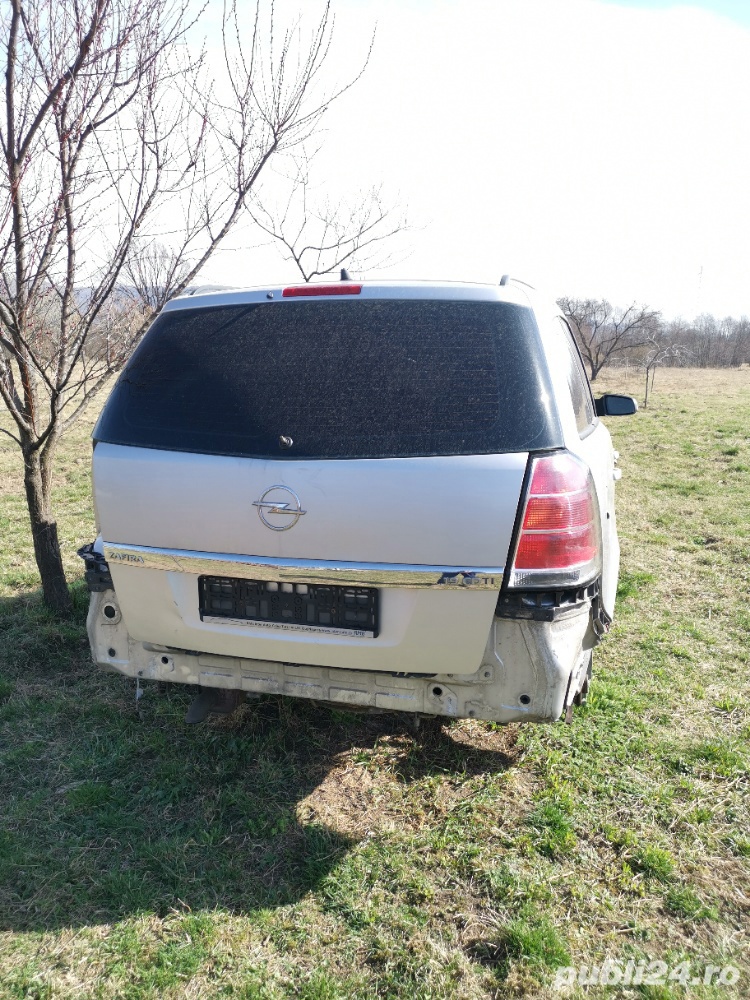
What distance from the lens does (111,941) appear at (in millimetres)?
2268

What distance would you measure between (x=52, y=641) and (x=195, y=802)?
72.0 inches

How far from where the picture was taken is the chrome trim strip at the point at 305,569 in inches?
88.9

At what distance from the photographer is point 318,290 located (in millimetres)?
2586

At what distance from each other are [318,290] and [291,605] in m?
1.13

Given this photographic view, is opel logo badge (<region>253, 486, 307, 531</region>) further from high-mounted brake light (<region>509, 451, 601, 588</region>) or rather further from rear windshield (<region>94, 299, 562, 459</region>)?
high-mounted brake light (<region>509, 451, 601, 588</region>)

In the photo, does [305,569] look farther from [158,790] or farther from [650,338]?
[650,338]

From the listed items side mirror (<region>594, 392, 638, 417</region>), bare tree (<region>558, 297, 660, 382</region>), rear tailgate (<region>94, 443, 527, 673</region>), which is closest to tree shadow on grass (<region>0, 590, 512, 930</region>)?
rear tailgate (<region>94, 443, 527, 673</region>)

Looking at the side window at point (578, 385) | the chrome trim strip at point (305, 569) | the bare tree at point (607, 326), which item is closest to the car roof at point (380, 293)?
the side window at point (578, 385)

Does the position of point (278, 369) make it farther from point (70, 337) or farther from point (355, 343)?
point (70, 337)

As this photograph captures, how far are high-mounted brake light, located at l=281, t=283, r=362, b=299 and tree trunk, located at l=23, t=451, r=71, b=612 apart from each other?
2511 mm

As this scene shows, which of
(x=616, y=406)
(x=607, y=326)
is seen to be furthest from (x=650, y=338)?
(x=616, y=406)

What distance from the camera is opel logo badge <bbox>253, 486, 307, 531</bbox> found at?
2320 millimetres

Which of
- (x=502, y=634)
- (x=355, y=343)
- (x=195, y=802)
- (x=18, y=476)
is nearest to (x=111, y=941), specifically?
(x=195, y=802)

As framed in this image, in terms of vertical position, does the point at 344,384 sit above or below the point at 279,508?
above
